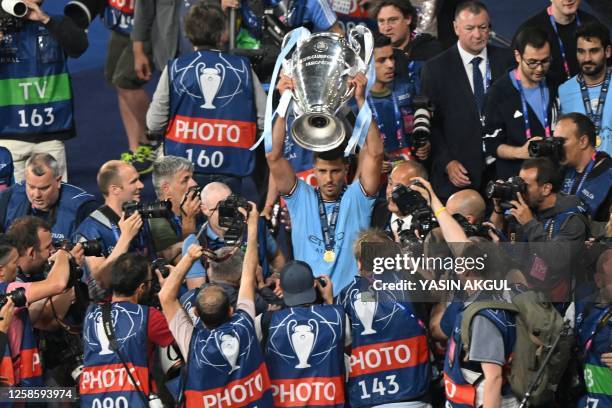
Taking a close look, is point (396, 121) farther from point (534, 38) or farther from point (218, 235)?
point (218, 235)

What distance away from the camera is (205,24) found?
10258 mm

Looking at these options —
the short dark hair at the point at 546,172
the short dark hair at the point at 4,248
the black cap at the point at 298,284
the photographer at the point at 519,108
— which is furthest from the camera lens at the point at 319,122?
the photographer at the point at 519,108

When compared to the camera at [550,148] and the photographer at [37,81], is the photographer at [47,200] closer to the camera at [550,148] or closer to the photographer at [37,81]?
the photographer at [37,81]

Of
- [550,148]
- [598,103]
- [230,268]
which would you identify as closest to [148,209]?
[230,268]

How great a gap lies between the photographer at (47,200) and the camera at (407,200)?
216cm

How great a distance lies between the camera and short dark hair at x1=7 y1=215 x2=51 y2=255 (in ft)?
29.8

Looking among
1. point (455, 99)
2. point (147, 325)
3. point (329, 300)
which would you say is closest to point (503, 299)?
point (329, 300)

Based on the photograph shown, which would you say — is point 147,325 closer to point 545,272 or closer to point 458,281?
point 458,281

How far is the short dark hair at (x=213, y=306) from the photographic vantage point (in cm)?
824

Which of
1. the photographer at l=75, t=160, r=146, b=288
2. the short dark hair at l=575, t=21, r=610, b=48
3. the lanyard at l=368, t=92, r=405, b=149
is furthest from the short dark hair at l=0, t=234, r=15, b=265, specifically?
the short dark hair at l=575, t=21, r=610, b=48

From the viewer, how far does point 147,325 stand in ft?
27.9

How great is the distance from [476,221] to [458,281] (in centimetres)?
80

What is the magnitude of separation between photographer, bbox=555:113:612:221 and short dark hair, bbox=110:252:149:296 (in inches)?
110

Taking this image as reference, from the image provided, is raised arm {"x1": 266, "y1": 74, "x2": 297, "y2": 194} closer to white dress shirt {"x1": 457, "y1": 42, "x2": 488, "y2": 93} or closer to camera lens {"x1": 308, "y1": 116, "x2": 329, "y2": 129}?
camera lens {"x1": 308, "y1": 116, "x2": 329, "y2": 129}
